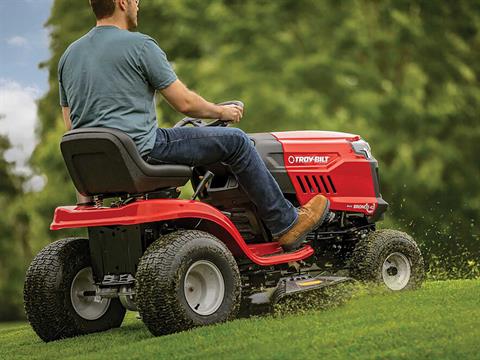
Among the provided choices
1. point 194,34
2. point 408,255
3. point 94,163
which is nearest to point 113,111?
point 94,163

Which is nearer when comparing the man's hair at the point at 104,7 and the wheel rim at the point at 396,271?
the man's hair at the point at 104,7

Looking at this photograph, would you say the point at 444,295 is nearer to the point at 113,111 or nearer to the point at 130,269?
the point at 130,269

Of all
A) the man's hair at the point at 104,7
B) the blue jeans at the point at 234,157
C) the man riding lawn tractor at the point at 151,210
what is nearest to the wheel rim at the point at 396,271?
the man riding lawn tractor at the point at 151,210

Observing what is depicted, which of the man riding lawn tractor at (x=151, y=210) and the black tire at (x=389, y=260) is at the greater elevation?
the man riding lawn tractor at (x=151, y=210)

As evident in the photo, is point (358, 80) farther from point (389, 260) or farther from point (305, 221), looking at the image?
point (305, 221)

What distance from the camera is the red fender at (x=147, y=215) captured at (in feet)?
16.5

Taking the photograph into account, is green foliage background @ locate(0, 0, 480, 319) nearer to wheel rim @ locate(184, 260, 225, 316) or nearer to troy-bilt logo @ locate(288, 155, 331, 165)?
troy-bilt logo @ locate(288, 155, 331, 165)

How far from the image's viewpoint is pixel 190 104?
202 inches

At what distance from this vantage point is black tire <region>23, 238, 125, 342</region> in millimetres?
5465

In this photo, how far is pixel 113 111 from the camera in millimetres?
5043

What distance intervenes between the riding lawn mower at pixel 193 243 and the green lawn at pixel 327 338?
0.63ft

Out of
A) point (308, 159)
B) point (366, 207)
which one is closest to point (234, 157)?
point (308, 159)

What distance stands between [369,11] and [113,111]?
12873 millimetres

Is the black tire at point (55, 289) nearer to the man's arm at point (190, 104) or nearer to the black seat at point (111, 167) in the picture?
the black seat at point (111, 167)
